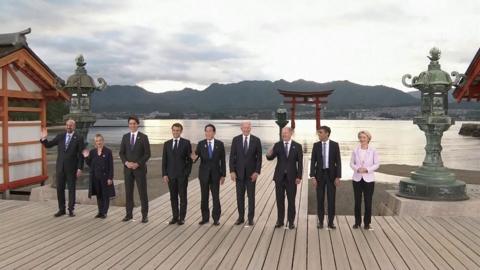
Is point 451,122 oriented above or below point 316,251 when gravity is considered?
above

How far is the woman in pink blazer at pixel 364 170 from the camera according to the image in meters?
6.86

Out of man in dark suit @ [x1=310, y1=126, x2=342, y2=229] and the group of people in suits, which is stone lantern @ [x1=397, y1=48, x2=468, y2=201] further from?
man in dark suit @ [x1=310, y1=126, x2=342, y2=229]

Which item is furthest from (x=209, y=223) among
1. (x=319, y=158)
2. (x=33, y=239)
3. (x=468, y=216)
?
(x=468, y=216)

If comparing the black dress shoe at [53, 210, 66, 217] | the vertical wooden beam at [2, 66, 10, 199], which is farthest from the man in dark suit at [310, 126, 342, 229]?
the vertical wooden beam at [2, 66, 10, 199]

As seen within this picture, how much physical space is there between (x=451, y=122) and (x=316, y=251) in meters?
4.71

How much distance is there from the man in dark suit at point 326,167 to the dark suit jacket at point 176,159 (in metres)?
2.12

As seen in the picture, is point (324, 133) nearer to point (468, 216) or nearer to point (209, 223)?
point (209, 223)

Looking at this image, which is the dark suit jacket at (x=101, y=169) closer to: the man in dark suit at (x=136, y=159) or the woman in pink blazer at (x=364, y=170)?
the man in dark suit at (x=136, y=159)

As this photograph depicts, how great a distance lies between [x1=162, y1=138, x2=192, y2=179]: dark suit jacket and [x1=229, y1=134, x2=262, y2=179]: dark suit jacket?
77 cm

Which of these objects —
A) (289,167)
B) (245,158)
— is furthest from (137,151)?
(289,167)

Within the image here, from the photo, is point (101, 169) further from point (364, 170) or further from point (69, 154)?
point (364, 170)

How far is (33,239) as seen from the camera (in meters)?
6.29

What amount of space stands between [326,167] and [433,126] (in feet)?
10.6

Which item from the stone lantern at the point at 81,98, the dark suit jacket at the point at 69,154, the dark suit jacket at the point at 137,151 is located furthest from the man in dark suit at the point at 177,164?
the stone lantern at the point at 81,98
